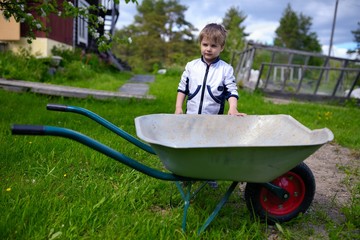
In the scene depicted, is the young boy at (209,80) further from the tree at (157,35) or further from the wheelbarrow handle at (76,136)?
the tree at (157,35)

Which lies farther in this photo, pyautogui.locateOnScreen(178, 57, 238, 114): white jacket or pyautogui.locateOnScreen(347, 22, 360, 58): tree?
pyautogui.locateOnScreen(347, 22, 360, 58): tree

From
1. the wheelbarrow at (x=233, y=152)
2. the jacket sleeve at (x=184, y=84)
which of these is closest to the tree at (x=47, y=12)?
the jacket sleeve at (x=184, y=84)

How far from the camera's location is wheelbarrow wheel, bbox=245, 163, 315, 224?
6.22ft

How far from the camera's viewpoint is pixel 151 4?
38.1 metres

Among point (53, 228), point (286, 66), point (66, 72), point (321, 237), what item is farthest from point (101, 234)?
point (286, 66)

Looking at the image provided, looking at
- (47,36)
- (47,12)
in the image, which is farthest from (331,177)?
(47,36)

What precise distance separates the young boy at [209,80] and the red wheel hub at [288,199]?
63 centimetres

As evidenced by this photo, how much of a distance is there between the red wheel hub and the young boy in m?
0.63

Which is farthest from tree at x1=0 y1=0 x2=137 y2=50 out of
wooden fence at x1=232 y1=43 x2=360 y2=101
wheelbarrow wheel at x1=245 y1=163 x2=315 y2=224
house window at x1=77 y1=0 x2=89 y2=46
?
house window at x1=77 y1=0 x2=89 y2=46

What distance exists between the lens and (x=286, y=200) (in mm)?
1961

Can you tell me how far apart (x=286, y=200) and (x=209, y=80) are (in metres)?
0.97

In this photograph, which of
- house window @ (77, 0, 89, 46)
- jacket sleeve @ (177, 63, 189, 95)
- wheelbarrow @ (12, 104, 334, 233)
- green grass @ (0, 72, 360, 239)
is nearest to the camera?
wheelbarrow @ (12, 104, 334, 233)

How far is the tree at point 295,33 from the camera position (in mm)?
44188

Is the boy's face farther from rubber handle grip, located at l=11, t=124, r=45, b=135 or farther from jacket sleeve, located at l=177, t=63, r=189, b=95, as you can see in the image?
rubber handle grip, located at l=11, t=124, r=45, b=135
